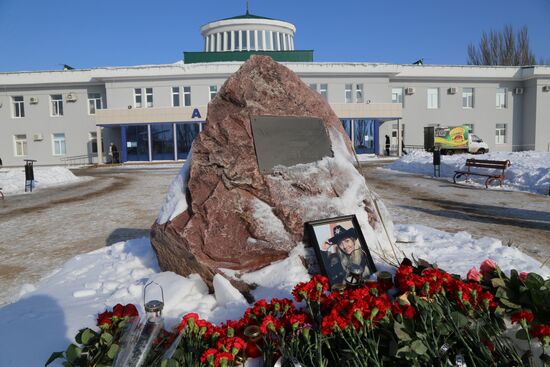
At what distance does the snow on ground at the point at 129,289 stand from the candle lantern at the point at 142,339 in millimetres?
903

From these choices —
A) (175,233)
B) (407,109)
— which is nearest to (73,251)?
(175,233)

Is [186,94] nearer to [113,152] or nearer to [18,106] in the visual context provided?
[113,152]

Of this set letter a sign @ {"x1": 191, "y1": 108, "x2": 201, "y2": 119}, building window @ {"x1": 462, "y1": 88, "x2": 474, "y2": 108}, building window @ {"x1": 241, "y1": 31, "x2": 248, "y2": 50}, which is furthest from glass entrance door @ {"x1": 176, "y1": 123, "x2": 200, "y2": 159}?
building window @ {"x1": 462, "y1": 88, "x2": 474, "y2": 108}

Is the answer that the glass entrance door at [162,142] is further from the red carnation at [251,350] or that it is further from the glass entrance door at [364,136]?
the red carnation at [251,350]

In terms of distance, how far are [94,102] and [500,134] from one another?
36.5 metres

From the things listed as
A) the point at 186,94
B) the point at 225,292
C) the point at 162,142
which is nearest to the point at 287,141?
the point at 225,292

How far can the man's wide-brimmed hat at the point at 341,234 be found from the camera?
3.66 meters

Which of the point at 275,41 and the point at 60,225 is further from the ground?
the point at 275,41

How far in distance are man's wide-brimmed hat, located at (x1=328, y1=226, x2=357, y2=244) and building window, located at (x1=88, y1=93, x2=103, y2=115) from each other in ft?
112

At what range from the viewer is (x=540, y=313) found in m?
2.35

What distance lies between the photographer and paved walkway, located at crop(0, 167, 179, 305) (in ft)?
18.2

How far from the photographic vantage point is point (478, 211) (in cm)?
856

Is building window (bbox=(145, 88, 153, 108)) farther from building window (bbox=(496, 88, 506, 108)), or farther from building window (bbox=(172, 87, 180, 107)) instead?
building window (bbox=(496, 88, 506, 108))

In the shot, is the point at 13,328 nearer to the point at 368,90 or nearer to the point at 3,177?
the point at 3,177
